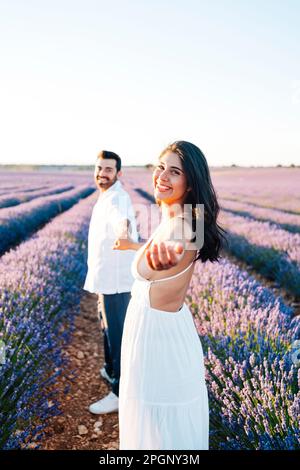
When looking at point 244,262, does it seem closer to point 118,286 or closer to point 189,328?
point 118,286

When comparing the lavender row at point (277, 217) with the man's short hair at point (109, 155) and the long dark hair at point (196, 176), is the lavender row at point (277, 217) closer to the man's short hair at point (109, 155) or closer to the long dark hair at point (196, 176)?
the man's short hair at point (109, 155)

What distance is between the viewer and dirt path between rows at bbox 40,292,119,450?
2.30 m

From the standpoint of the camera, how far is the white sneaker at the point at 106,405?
2.58m

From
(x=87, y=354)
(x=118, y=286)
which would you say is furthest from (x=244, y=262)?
(x=118, y=286)

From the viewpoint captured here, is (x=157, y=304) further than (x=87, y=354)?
No

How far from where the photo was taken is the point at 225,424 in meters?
1.84

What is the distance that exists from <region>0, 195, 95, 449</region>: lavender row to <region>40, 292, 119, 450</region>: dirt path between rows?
11cm

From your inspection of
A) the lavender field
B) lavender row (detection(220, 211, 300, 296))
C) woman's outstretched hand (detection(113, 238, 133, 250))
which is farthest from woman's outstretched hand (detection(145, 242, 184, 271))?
lavender row (detection(220, 211, 300, 296))

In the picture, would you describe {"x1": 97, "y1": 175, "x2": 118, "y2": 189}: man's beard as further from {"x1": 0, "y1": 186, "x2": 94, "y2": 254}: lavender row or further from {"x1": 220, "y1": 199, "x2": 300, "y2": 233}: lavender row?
{"x1": 220, "y1": 199, "x2": 300, "y2": 233}: lavender row

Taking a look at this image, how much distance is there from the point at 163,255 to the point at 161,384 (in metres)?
0.57

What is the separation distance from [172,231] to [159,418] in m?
0.64

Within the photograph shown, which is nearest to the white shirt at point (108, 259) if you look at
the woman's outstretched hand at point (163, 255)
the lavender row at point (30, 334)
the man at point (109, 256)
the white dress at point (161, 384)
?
the man at point (109, 256)

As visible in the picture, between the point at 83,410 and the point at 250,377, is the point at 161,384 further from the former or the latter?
the point at 83,410

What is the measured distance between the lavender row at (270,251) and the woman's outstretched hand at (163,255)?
13.9ft
